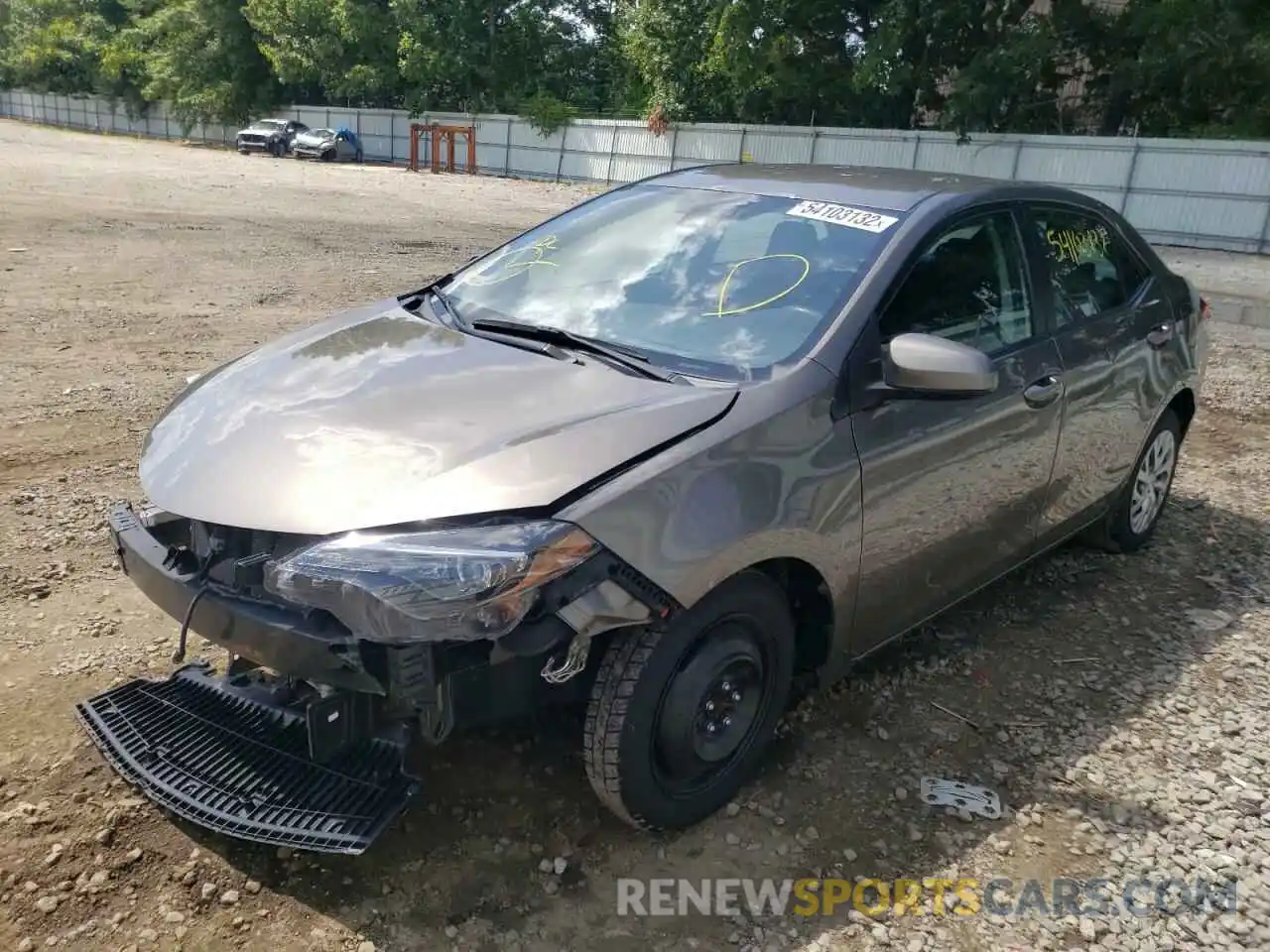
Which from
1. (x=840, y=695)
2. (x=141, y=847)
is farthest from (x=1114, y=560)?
(x=141, y=847)

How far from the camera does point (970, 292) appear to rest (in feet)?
11.2

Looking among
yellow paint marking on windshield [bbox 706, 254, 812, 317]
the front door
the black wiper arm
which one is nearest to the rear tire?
the front door

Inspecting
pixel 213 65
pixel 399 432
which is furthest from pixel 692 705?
pixel 213 65

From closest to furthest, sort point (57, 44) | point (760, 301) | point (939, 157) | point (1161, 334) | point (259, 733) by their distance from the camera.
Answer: point (259, 733) < point (760, 301) < point (1161, 334) < point (939, 157) < point (57, 44)

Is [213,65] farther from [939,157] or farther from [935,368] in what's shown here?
[935,368]

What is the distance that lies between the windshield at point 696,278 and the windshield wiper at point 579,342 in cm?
4

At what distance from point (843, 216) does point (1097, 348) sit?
1298 mm

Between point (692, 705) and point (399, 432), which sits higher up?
point (399, 432)

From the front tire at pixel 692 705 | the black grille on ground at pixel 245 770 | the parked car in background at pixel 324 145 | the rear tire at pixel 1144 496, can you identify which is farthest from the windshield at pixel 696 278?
the parked car in background at pixel 324 145

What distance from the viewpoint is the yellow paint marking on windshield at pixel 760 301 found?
10.1 feet

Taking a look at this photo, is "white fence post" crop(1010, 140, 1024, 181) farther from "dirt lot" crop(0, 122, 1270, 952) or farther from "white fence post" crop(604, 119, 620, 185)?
"dirt lot" crop(0, 122, 1270, 952)

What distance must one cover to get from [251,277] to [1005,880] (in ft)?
32.3

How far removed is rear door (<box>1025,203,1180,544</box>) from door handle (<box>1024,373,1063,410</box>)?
0.10 m

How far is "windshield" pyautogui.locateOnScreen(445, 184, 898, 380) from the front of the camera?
2973mm
